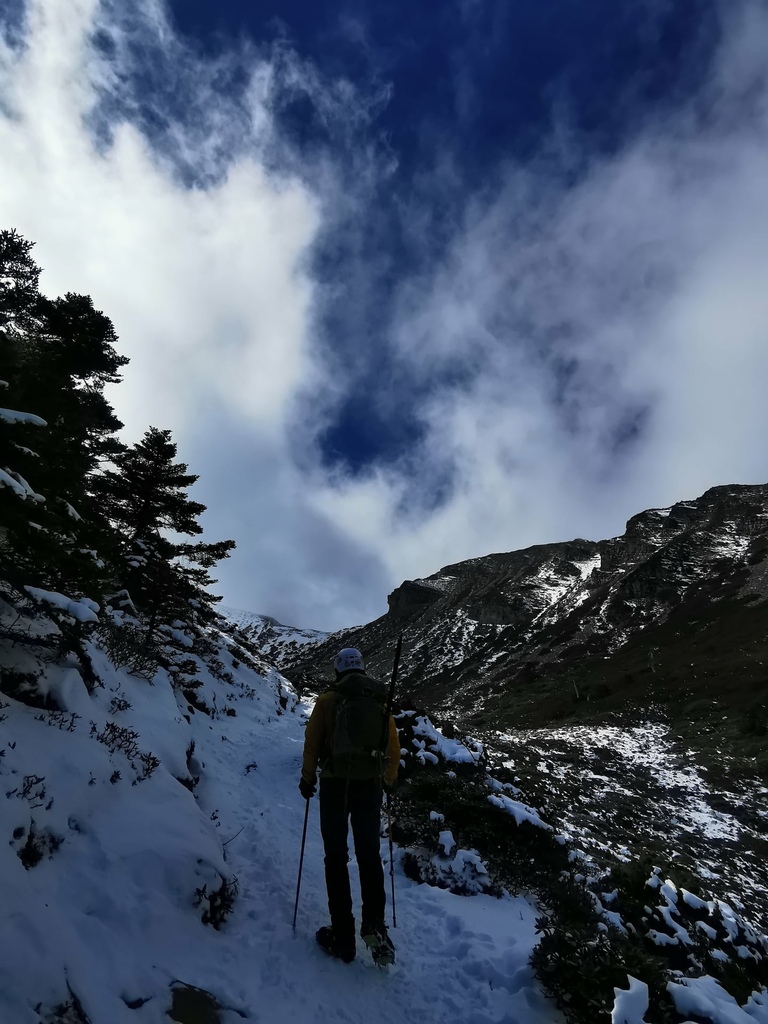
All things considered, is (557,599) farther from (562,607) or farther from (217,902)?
(217,902)

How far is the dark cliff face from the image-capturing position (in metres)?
58.1

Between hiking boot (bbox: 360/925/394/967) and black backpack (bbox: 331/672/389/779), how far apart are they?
4.50ft

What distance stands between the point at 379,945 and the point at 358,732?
195cm

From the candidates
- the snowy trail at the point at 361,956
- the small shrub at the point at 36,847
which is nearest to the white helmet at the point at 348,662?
the snowy trail at the point at 361,956

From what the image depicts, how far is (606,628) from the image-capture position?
233ft

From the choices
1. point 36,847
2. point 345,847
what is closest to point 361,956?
point 345,847

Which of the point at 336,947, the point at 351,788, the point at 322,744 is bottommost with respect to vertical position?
the point at 336,947

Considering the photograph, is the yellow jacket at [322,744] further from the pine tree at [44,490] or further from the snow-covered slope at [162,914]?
the pine tree at [44,490]

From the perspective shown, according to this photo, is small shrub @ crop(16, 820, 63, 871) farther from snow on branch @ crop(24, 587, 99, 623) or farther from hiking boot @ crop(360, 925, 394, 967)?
hiking boot @ crop(360, 925, 394, 967)

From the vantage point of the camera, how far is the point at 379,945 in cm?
485

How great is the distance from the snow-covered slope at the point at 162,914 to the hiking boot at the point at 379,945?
12 cm

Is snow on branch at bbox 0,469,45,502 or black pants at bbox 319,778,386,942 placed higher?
snow on branch at bbox 0,469,45,502

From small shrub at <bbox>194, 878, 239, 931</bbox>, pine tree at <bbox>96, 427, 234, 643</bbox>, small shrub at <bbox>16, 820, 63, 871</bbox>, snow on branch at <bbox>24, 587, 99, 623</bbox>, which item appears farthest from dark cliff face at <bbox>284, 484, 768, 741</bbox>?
small shrub at <bbox>16, 820, 63, 871</bbox>

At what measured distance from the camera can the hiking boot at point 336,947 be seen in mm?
4770
